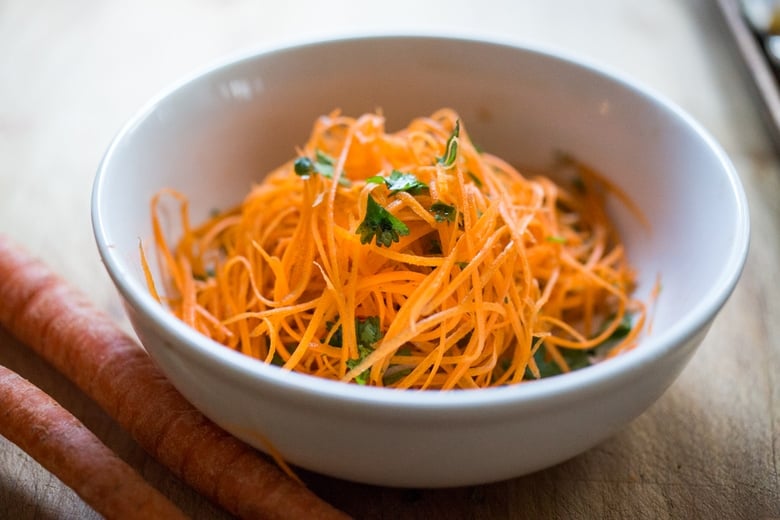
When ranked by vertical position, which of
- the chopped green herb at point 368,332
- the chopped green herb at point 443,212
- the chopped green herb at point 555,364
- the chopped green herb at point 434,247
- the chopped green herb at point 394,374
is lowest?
the chopped green herb at point 555,364

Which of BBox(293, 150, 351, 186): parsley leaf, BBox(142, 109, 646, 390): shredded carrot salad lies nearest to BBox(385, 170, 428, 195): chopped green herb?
BBox(142, 109, 646, 390): shredded carrot salad

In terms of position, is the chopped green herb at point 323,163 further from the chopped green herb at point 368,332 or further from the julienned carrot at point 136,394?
the julienned carrot at point 136,394

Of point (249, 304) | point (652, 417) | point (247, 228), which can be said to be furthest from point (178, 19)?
point (652, 417)

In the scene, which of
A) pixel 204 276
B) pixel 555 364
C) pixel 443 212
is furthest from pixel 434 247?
pixel 204 276

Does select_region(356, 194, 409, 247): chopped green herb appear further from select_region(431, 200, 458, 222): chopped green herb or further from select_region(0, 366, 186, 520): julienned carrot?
select_region(0, 366, 186, 520): julienned carrot

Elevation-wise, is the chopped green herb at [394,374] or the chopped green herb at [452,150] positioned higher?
the chopped green herb at [452,150]

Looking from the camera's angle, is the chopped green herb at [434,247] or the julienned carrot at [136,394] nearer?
the julienned carrot at [136,394]

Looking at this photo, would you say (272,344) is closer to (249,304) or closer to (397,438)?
(249,304)

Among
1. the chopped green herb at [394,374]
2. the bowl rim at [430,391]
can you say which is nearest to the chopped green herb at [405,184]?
the chopped green herb at [394,374]
